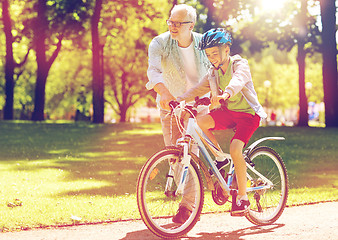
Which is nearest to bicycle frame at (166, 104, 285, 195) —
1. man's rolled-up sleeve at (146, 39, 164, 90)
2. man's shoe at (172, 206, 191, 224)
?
man's shoe at (172, 206, 191, 224)

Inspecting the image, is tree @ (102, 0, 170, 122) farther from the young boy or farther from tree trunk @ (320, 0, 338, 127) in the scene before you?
the young boy

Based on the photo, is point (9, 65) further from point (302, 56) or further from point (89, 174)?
point (89, 174)

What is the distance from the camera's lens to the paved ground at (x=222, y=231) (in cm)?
493

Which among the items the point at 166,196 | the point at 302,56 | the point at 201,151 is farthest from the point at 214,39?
the point at 302,56

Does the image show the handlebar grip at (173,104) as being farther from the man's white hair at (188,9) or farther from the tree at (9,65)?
the tree at (9,65)

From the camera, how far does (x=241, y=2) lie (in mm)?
23531

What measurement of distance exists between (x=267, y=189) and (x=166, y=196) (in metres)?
1.29

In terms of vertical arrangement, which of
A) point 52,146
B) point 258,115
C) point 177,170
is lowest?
point 52,146

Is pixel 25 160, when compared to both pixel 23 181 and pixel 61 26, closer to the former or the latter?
pixel 23 181

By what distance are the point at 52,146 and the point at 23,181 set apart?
611cm

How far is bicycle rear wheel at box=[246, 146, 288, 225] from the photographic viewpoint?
222 inches

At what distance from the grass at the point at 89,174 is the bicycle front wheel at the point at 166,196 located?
0.87 metres

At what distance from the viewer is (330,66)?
22.8 metres

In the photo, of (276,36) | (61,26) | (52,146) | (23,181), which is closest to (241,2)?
(276,36)
